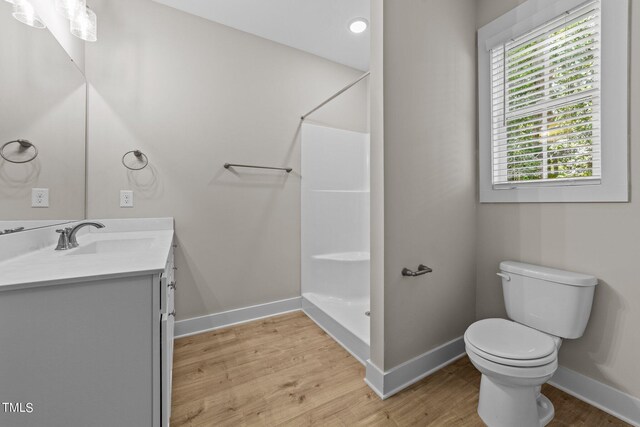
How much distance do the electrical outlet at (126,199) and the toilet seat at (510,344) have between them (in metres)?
2.27

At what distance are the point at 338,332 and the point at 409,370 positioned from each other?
59 cm

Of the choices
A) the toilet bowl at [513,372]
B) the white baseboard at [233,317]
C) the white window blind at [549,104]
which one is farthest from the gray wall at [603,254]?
the white baseboard at [233,317]

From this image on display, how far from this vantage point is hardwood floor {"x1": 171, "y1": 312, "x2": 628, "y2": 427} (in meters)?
1.25

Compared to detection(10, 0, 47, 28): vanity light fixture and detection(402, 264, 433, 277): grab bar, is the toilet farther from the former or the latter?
detection(10, 0, 47, 28): vanity light fixture

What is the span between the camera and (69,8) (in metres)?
1.40

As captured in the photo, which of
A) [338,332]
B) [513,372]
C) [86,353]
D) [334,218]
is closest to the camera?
[86,353]

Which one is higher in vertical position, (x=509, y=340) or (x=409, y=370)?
(x=509, y=340)

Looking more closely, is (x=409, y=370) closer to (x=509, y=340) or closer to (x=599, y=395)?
(x=509, y=340)

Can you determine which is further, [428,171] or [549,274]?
[428,171]

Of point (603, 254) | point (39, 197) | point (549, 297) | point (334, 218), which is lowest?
point (549, 297)

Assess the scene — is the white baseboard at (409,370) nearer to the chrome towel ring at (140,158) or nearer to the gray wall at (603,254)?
the gray wall at (603,254)

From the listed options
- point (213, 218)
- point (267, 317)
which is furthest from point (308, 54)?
point (267, 317)

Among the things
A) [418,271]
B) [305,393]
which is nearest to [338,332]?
[305,393]

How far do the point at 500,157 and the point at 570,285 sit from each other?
2.79ft
